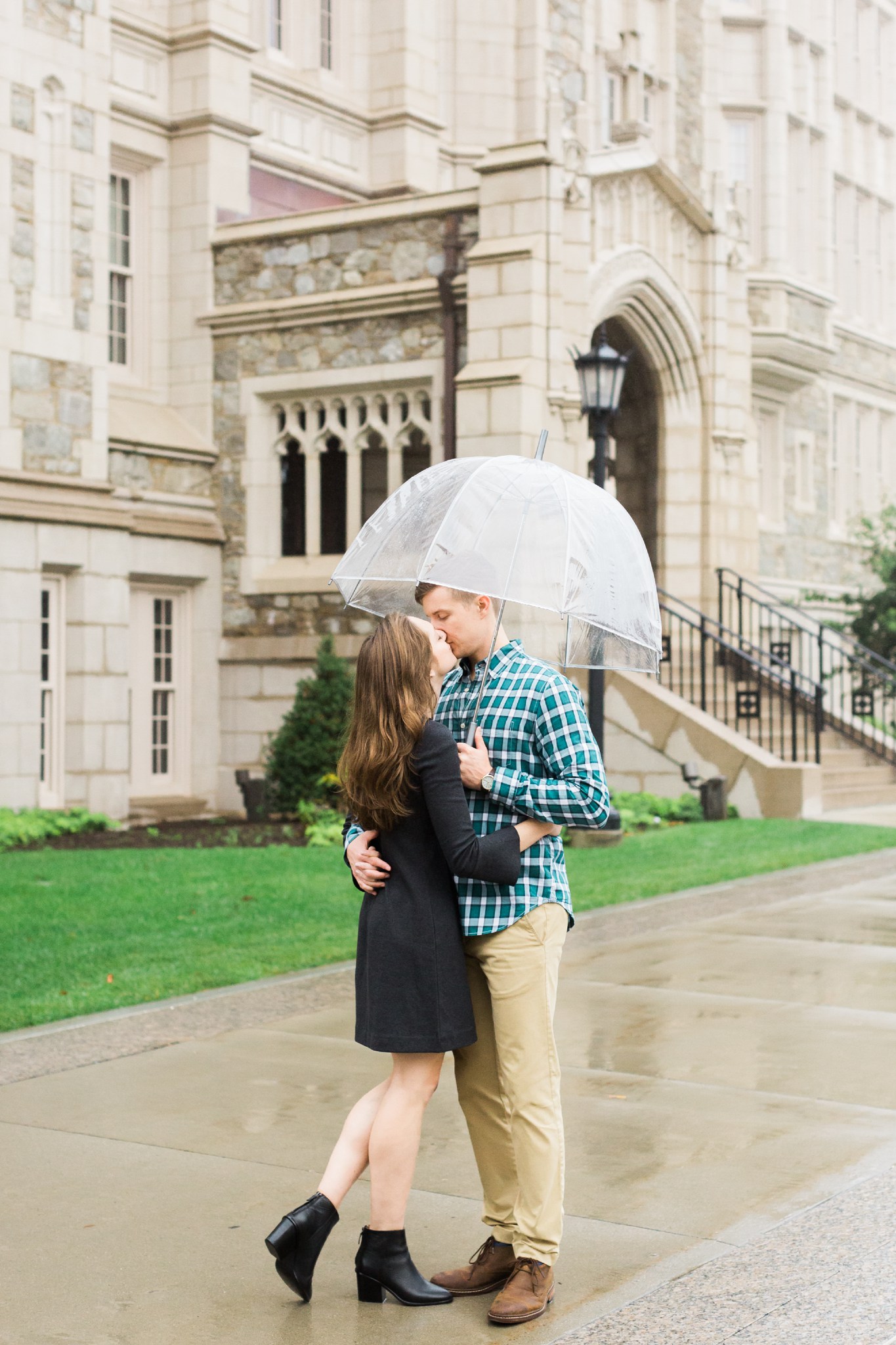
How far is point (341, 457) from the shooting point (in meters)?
19.0

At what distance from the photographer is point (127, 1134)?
5.47 metres

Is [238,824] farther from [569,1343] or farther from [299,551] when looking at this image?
[569,1343]

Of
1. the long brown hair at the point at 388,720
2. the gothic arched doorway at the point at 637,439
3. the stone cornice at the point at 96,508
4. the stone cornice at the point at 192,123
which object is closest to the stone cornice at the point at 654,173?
the gothic arched doorway at the point at 637,439

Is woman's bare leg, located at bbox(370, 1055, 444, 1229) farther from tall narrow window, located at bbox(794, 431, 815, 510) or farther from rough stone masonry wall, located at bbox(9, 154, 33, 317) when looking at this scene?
tall narrow window, located at bbox(794, 431, 815, 510)

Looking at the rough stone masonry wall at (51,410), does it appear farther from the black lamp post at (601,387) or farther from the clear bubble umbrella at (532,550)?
the clear bubble umbrella at (532,550)

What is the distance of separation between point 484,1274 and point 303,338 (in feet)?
49.4

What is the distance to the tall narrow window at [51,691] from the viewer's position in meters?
16.2

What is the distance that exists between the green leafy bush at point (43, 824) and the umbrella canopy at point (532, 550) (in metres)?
9.97

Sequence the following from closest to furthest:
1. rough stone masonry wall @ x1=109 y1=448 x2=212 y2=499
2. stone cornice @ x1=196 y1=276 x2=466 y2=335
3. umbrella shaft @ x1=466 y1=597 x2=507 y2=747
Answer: umbrella shaft @ x1=466 y1=597 x2=507 y2=747 → stone cornice @ x1=196 y1=276 x2=466 y2=335 → rough stone masonry wall @ x1=109 y1=448 x2=212 y2=499

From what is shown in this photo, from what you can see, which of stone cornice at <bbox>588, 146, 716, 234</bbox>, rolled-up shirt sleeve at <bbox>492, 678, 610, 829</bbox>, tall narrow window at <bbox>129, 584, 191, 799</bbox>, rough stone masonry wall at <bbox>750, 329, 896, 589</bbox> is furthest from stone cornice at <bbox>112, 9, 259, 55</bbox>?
rolled-up shirt sleeve at <bbox>492, 678, 610, 829</bbox>

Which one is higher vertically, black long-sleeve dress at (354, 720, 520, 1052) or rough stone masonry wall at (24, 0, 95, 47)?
rough stone masonry wall at (24, 0, 95, 47)

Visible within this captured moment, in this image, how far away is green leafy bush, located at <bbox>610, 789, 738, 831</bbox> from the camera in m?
15.5

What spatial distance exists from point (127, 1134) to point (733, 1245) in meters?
2.13

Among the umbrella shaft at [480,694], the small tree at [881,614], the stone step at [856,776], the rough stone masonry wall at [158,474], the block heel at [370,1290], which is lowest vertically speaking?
the block heel at [370,1290]
